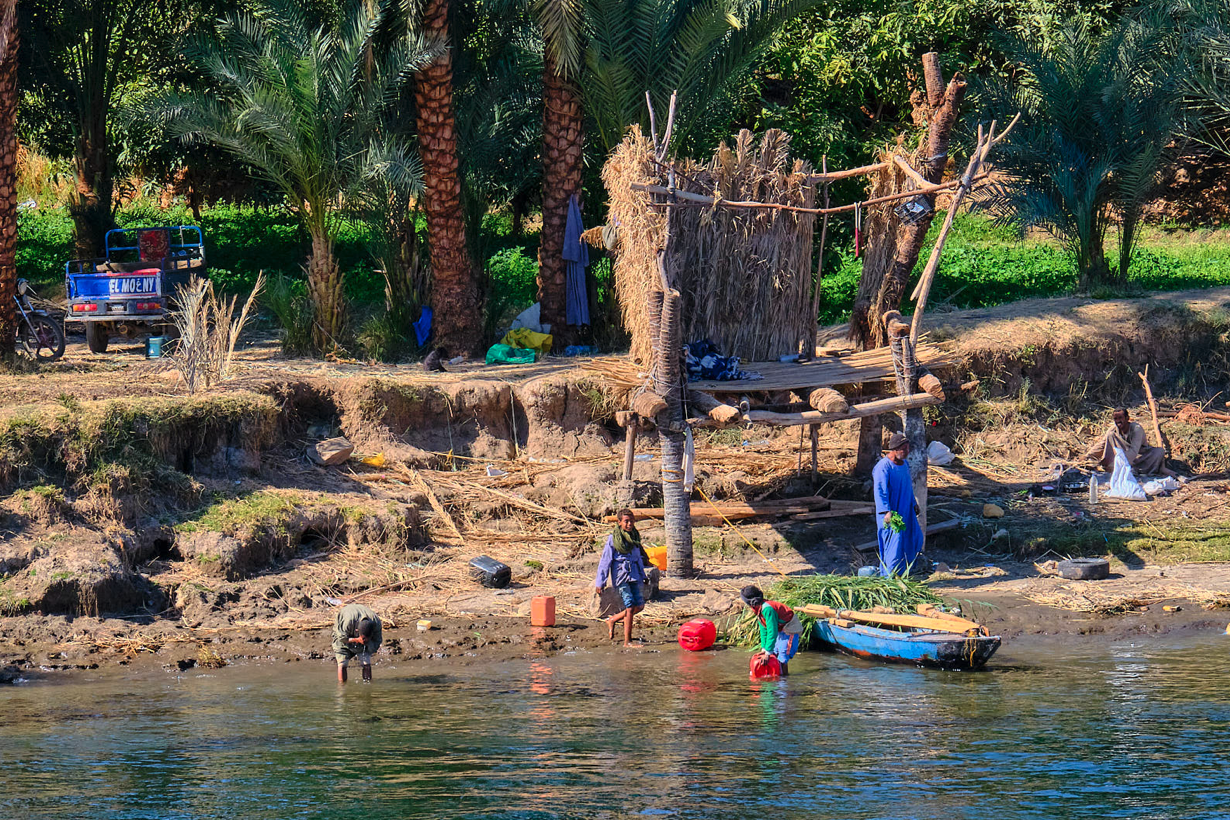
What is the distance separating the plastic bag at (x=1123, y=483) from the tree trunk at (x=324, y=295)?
10.1 m

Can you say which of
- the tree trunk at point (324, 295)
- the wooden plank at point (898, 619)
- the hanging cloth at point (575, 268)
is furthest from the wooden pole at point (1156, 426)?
the tree trunk at point (324, 295)

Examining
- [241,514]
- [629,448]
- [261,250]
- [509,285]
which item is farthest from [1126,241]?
[261,250]

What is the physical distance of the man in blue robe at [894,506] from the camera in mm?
12734

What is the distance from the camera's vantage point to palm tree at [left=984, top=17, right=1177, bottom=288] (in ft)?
62.2

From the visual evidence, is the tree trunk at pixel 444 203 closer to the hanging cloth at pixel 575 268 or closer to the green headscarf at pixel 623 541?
the hanging cloth at pixel 575 268

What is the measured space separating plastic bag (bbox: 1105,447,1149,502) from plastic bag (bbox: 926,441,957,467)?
6.35 feet

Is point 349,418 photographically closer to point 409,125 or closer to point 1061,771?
point 409,125

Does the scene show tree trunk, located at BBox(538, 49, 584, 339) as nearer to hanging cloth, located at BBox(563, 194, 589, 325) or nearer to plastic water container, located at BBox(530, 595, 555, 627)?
hanging cloth, located at BBox(563, 194, 589, 325)

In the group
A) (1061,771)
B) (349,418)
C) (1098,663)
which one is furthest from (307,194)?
(1061,771)

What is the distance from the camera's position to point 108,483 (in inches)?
517

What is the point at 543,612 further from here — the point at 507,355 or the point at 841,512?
the point at 507,355

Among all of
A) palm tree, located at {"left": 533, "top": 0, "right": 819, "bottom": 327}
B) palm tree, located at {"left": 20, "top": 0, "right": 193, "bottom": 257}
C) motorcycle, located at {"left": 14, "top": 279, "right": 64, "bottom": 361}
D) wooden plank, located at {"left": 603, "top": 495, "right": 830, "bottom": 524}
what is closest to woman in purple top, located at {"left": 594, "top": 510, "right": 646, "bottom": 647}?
wooden plank, located at {"left": 603, "top": 495, "right": 830, "bottom": 524}

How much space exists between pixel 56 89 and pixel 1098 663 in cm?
2012

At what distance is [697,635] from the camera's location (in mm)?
11805
